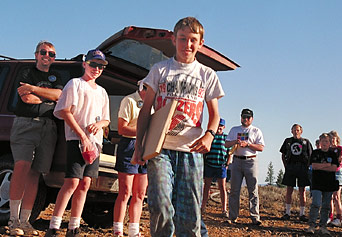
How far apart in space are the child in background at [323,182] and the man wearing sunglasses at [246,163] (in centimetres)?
106

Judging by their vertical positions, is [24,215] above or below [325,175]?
below

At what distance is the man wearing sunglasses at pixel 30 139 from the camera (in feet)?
15.1

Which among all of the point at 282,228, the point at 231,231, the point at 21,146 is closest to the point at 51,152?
the point at 21,146

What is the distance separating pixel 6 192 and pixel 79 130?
1442 mm

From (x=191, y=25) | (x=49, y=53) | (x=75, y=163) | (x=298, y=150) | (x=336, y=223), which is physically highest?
(x=49, y=53)

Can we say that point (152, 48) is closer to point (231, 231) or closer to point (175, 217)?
point (175, 217)

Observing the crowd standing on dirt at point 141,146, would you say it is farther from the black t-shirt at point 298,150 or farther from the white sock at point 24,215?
the black t-shirt at point 298,150

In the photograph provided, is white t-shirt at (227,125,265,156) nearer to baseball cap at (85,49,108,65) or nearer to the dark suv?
the dark suv

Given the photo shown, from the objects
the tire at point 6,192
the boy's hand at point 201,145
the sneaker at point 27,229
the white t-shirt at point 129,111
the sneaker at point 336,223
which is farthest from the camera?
the sneaker at point 336,223

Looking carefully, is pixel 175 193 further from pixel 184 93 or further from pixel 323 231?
pixel 323 231

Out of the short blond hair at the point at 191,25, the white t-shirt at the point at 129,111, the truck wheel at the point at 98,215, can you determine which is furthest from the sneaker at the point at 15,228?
the short blond hair at the point at 191,25

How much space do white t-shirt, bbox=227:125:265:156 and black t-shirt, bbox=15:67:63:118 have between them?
167 inches

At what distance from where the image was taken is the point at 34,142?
4656mm

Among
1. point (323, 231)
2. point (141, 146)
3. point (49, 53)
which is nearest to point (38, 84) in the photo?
point (49, 53)
